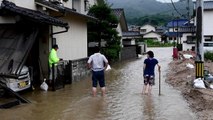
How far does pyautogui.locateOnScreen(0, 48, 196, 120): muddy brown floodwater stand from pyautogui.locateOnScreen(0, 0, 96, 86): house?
178 cm

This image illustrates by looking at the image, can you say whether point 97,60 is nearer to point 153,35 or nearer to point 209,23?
point 209,23

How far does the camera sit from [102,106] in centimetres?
1237

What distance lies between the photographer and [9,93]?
13.0m

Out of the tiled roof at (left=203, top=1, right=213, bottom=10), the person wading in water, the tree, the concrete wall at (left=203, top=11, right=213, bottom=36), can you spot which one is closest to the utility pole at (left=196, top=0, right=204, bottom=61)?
the person wading in water

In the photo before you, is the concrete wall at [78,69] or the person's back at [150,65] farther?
the concrete wall at [78,69]

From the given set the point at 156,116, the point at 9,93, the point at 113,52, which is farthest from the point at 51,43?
the point at 113,52

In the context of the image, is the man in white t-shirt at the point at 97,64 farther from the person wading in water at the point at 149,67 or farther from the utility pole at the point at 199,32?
the utility pole at the point at 199,32

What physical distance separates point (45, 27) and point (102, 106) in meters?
6.02

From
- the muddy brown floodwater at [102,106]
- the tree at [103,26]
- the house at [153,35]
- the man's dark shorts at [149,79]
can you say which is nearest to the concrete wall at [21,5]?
the muddy brown floodwater at [102,106]

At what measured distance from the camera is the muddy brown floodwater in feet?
35.2

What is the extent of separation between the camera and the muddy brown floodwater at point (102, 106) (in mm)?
10734

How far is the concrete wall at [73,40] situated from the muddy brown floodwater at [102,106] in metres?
3.54

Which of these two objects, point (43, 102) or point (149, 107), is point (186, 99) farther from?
point (43, 102)

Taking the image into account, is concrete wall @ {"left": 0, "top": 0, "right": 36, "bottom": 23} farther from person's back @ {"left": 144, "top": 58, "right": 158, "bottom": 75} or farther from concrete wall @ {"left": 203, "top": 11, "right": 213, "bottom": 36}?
concrete wall @ {"left": 203, "top": 11, "right": 213, "bottom": 36}
